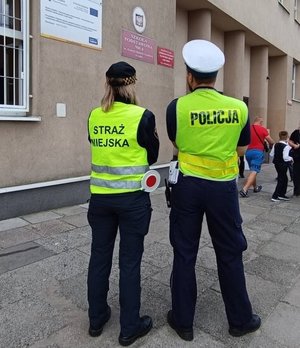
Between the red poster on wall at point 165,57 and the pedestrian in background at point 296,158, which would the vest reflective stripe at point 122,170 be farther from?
the pedestrian in background at point 296,158

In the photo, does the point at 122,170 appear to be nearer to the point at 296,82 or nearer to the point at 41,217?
the point at 41,217

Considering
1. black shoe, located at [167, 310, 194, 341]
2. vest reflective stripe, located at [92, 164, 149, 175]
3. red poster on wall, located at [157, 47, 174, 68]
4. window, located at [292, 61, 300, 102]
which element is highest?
window, located at [292, 61, 300, 102]

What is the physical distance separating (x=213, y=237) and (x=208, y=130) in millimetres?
786

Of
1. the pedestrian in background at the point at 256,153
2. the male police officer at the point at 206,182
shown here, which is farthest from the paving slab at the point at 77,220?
the pedestrian in background at the point at 256,153

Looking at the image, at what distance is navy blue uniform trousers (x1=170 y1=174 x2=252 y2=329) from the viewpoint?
8.87 ft

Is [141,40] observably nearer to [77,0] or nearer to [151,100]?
[151,100]

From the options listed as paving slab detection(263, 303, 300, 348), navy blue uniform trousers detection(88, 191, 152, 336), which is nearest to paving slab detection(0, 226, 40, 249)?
navy blue uniform trousers detection(88, 191, 152, 336)

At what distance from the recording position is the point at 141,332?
2789 millimetres

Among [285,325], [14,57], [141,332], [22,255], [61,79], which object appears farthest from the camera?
[61,79]

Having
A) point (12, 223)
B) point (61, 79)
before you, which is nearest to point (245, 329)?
point (12, 223)

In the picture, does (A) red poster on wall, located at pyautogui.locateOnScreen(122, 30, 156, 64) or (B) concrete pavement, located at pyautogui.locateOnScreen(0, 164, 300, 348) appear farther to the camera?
(A) red poster on wall, located at pyautogui.locateOnScreen(122, 30, 156, 64)

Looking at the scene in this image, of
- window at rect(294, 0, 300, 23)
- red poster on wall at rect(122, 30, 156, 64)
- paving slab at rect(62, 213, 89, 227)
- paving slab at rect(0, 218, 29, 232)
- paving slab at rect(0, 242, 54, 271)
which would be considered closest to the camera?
paving slab at rect(0, 242, 54, 271)

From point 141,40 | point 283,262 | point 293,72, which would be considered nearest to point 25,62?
point 141,40

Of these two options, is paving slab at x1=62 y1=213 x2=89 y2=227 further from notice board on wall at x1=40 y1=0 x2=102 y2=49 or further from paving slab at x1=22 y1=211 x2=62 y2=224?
notice board on wall at x1=40 y1=0 x2=102 y2=49
